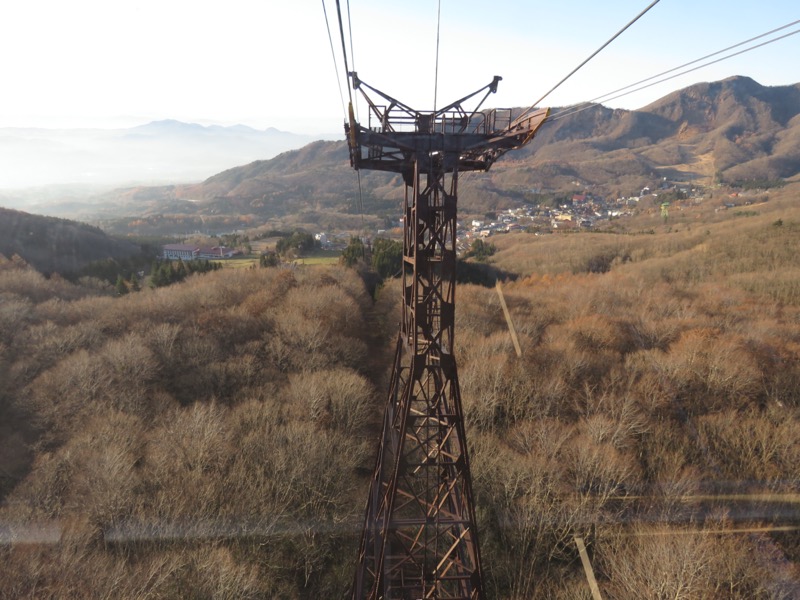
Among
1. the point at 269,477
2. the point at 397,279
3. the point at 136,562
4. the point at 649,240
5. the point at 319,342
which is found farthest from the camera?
the point at 649,240

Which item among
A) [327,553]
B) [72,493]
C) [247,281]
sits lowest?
[327,553]

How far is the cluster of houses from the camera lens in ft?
251

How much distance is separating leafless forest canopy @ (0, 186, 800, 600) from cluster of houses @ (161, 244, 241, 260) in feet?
127

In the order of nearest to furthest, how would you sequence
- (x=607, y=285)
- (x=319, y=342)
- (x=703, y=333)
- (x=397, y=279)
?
1. (x=703, y=333)
2. (x=319, y=342)
3. (x=607, y=285)
4. (x=397, y=279)

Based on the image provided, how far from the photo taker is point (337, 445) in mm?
20094

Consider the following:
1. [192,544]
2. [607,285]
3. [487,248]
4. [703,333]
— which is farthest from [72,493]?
[487,248]

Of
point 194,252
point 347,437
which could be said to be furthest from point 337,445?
point 194,252

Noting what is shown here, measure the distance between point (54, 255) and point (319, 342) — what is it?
66.0 m

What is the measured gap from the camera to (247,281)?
144 feet

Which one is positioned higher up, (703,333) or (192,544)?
(703,333)

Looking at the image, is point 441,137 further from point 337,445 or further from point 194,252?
point 194,252

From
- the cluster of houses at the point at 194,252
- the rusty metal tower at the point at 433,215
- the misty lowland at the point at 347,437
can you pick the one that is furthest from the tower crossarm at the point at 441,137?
the cluster of houses at the point at 194,252

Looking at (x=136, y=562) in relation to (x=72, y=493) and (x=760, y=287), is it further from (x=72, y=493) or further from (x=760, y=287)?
(x=760, y=287)

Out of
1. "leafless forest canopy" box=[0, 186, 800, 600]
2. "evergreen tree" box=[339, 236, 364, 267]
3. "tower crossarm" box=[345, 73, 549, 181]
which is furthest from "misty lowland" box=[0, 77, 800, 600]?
"evergreen tree" box=[339, 236, 364, 267]
